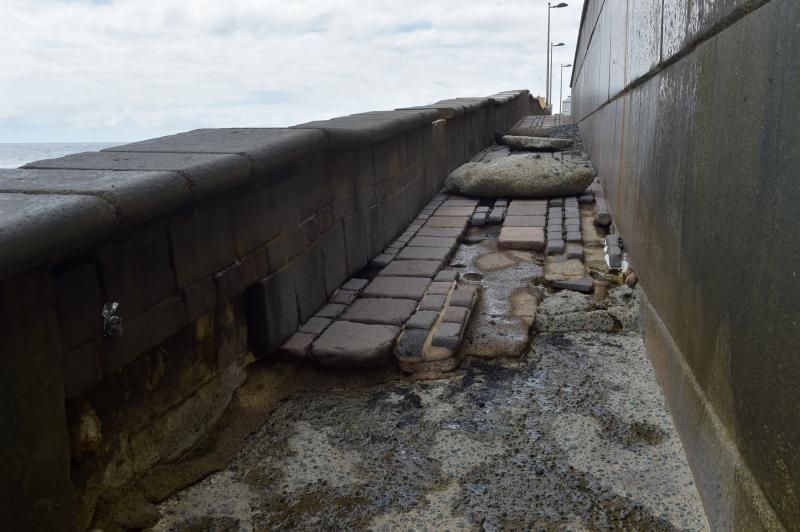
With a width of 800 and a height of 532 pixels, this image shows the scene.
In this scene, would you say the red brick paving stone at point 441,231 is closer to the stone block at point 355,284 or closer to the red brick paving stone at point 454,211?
the red brick paving stone at point 454,211

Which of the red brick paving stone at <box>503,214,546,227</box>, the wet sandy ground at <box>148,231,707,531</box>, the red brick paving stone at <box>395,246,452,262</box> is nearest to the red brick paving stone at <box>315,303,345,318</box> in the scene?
the wet sandy ground at <box>148,231,707,531</box>

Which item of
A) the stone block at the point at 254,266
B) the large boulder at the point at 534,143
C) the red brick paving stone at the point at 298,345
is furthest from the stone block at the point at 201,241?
the large boulder at the point at 534,143

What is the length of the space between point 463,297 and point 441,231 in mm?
1700

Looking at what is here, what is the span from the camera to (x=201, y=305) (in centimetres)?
261

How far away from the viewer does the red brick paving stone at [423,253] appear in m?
4.66

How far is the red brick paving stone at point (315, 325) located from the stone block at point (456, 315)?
0.59 meters

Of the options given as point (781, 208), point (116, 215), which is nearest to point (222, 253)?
point (116, 215)

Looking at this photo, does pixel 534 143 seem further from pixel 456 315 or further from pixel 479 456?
pixel 479 456

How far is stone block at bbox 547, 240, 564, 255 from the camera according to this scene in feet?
15.6

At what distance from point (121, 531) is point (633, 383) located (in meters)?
1.98

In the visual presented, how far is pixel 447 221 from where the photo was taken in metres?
5.79

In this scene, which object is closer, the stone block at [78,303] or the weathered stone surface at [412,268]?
the stone block at [78,303]

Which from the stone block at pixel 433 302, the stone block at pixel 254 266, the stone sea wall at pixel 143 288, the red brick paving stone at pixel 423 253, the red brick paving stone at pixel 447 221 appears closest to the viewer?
the stone sea wall at pixel 143 288

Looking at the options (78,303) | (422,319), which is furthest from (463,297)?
(78,303)
